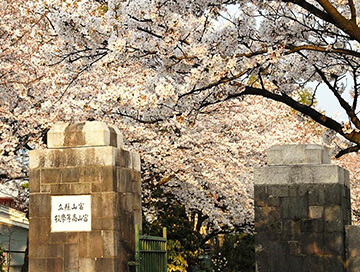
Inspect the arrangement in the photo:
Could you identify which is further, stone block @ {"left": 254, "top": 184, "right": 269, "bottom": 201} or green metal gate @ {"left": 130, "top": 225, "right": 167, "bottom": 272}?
stone block @ {"left": 254, "top": 184, "right": 269, "bottom": 201}

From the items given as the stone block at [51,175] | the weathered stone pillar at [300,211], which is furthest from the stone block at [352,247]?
the stone block at [51,175]

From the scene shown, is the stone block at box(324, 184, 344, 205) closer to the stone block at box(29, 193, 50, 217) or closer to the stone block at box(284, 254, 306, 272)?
the stone block at box(284, 254, 306, 272)

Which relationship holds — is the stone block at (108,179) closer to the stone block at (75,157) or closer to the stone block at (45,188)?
the stone block at (75,157)

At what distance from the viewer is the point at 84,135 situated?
433 inches

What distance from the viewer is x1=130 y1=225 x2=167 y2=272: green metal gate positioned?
10867mm

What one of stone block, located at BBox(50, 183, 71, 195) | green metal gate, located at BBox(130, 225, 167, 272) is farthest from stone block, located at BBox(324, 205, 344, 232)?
stone block, located at BBox(50, 183, 71, 195)

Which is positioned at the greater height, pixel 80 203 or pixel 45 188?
pixel 45 188

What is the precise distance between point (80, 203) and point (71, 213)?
203 millimetres

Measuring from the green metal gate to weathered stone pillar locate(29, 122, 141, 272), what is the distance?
0.60 feet

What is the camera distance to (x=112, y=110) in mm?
18172

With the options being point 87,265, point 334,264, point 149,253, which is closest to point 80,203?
point 87,265

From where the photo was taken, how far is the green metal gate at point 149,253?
10.9 metres

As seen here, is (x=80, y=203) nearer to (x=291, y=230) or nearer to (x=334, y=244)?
(x=291, y=230)

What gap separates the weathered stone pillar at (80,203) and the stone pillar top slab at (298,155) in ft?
8.91
